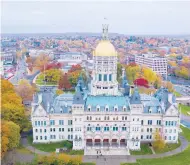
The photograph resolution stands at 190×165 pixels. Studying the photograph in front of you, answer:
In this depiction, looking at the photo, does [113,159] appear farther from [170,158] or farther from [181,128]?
[181,128]

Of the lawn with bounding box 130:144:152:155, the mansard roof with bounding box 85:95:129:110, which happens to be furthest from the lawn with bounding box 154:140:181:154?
the mansard roof with bounding box 85:95:129:110

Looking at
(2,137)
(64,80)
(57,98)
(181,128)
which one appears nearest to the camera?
(2,137)

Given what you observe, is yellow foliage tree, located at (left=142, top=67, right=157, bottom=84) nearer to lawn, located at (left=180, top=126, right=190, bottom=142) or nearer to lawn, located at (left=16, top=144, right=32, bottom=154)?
lawn, located at (left=180, top=126, right=190, bottom=142)

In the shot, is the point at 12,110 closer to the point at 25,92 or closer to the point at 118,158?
the point at 25,92

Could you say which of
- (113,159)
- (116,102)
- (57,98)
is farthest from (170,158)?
(57,98)

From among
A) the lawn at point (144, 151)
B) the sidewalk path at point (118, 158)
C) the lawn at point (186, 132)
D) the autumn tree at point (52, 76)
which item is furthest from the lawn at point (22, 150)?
the autumn tree at point (52, 76)

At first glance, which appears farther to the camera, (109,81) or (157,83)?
(157,83)

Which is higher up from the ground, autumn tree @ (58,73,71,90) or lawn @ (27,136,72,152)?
autumn tree @ (58,73,71,90)

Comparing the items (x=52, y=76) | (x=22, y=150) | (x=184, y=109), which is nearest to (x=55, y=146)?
(x=22, y=150)
